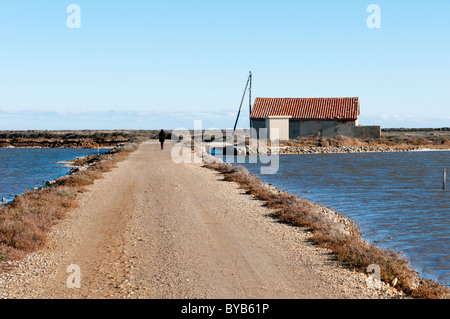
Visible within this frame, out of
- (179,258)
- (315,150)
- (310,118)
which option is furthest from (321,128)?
(179,258)

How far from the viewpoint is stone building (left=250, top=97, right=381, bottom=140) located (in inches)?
2330

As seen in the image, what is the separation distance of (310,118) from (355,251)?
167 ft

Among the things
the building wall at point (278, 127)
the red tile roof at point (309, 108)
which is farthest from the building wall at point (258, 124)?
the building wall at point (278, 127)

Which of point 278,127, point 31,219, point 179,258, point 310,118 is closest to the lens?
point 179,258

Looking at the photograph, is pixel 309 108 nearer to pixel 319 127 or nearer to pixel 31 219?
pixel 319 127

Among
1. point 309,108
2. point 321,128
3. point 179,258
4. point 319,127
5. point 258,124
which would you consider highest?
point 309,108

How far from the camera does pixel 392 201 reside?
20922mm

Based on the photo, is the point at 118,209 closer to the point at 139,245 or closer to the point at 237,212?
the point at 237,212

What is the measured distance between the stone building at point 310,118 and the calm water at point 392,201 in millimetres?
20654

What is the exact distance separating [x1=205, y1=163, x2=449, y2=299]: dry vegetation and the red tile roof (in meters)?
44.3

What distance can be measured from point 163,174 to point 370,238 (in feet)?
43.0

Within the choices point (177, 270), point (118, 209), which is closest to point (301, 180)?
point (118, 209)

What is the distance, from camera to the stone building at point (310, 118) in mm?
59188

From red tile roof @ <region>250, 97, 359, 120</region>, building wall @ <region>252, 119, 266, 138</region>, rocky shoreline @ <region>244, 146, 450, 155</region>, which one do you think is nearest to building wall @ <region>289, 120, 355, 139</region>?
red tile roof @ <region>250, 97, 359, 120</region>
